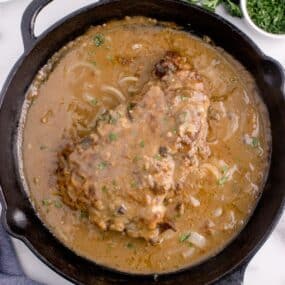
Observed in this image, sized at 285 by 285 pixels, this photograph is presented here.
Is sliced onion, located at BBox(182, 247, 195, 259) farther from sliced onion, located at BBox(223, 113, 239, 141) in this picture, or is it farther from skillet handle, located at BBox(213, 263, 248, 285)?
sliced onion, located at BBox(223, 113, 239, 141)

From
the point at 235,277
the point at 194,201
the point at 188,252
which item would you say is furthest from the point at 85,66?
the point at 235,277

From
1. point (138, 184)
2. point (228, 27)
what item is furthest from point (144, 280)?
point (228, 27)

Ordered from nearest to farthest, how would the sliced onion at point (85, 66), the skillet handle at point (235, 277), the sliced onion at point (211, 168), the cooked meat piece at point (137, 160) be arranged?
the cooked meat piece at point (137, 160), the skillet handle at point (235, 277), the sliced onion at point (211, 168), the sliced onion at point (85, 66)

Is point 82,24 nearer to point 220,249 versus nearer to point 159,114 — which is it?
point 159,114

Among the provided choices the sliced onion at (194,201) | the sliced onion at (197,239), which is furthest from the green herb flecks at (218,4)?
the sliced onion at (197,239)

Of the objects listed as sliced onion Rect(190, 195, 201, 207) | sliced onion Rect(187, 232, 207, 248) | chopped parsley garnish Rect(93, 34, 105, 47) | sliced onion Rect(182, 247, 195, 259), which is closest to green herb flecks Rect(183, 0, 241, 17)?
chopped parsley garnish Rect(93, 34, 105, 47)

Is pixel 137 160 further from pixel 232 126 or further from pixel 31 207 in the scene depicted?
pixel 31 207

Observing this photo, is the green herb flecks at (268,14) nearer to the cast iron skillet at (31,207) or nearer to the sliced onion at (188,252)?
the cast iron skillet at (31,207)
